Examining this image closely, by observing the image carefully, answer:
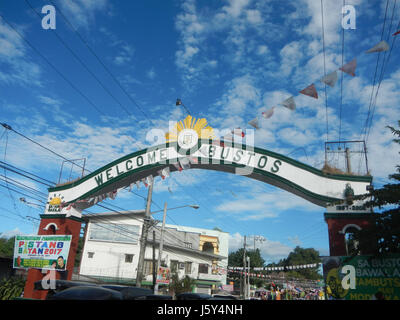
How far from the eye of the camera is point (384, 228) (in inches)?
385

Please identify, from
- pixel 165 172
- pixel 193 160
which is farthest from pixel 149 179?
pixel 193 160

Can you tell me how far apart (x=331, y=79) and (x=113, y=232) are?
28.6 m

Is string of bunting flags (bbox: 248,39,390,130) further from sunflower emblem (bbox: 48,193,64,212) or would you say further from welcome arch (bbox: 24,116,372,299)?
sunflower emblem (bbox: 48,193,64,212)

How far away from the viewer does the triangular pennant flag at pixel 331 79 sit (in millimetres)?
9336

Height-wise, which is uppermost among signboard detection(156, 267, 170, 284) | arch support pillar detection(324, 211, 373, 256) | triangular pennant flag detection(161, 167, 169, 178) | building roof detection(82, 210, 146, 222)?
building roof detection(82, 210, 146, 222)

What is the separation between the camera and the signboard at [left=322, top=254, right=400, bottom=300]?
9.88 meters

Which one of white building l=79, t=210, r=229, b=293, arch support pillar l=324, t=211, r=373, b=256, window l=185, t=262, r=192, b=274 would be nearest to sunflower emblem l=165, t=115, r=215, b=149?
arch support pillar l=324, t=211, r=373, b=256

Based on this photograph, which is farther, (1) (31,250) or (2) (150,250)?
(2) (150,250)

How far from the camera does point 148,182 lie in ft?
50.1

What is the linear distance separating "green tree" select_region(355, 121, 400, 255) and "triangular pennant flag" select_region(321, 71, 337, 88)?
395 centimetres
